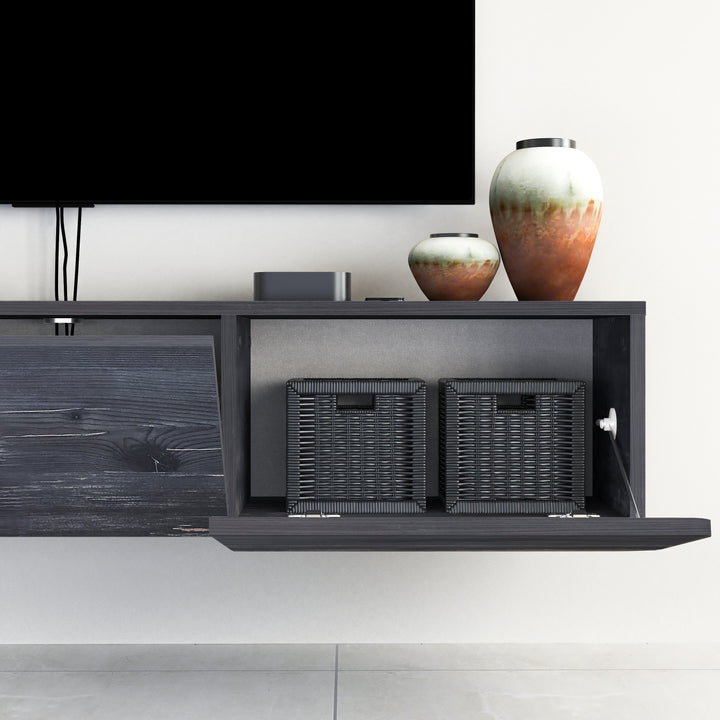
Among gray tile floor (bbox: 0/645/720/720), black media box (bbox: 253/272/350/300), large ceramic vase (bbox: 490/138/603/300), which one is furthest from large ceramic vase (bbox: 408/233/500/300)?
gray tile floor (bbox: 0/645/720/720)

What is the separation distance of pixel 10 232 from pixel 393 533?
1.08 meters

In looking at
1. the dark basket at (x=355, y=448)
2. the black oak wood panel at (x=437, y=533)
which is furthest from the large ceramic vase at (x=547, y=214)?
the black oak wood panel at (x=437, y=533)

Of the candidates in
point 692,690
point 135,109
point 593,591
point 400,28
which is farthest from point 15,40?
point 692,690

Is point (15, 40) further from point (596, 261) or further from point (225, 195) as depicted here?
point (596, 261)

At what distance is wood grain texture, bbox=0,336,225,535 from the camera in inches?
53.7

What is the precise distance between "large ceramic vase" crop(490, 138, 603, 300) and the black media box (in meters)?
0.34

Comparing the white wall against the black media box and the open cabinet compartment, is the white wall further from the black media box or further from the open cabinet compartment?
the black media box

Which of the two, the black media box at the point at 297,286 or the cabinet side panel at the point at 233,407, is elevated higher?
the black media box at the point at 297,286

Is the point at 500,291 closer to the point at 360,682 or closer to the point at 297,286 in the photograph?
the point at 297,286

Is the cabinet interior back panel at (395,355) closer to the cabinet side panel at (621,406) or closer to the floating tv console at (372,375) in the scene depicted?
the floating tv console at (372,375)

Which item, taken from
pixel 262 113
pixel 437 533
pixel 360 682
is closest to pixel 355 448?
pixel 437 533

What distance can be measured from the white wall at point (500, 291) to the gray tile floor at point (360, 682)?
5 centimetres

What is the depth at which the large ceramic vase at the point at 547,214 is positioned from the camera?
141cm

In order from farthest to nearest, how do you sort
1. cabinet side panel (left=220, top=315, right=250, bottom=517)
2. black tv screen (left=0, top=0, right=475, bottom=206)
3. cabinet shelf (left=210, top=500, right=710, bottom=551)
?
1. black tv screen (left=0, top=0, right=475, bottom=206)
2. cabinet side panel (left=220, top=315, right=250, bottom=517)
3. cabinet shelf (left=210, top=500, right=710, bottom=551)
